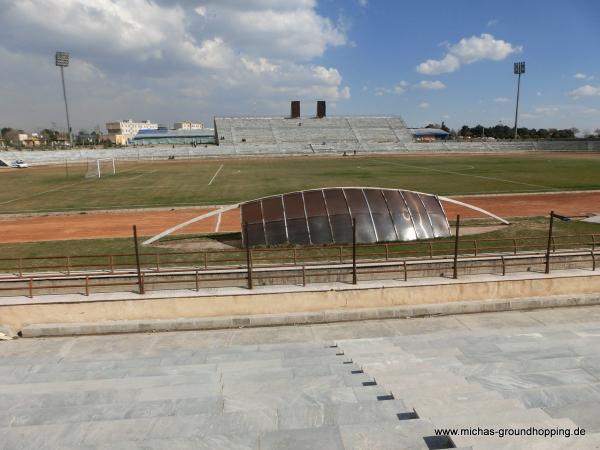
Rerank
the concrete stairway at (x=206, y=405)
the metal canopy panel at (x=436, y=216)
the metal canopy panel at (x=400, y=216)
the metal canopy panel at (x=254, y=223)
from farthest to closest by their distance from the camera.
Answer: the metal canopy panel at (x=436, y=216) < the metal canopy panel at (x=400, y=216) < the metal canopy panel at (x=254, y=223) < the concrete stairway at (x=206, y=405)

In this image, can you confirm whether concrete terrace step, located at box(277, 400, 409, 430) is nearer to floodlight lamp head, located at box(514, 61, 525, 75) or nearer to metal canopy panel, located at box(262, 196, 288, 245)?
metal canopy panel, located at box(262, 196, 288, 245)

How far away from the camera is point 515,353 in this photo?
9688 millimetres

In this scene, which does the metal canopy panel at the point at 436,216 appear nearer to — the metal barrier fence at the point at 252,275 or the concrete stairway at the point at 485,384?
the metal barrier fence at the point at 252,275

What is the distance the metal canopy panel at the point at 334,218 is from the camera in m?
21.8

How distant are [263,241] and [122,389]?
13785 mm

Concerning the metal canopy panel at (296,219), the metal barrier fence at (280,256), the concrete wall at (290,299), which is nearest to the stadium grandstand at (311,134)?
the metal canopy panel at (296,219)

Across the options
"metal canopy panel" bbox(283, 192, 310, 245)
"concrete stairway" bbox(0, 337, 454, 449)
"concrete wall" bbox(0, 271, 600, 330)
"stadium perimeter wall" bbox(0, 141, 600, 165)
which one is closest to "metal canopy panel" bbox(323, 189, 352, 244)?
"metal canopy panel" bbox(283, 192, 310, 245)

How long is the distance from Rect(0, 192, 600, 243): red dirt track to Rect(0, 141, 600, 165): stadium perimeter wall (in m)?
77.9

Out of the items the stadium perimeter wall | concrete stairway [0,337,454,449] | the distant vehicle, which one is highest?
the stadium perimeter wall

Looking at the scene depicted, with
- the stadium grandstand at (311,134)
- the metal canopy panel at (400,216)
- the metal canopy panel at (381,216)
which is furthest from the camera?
the stadium grandstand at (311,134)

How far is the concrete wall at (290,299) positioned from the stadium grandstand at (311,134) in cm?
10415

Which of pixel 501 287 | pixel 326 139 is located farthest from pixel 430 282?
pixel 326 139

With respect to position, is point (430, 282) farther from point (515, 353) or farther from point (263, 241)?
point (263, 241)

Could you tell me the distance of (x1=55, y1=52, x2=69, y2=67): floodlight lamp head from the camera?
11550 cm
